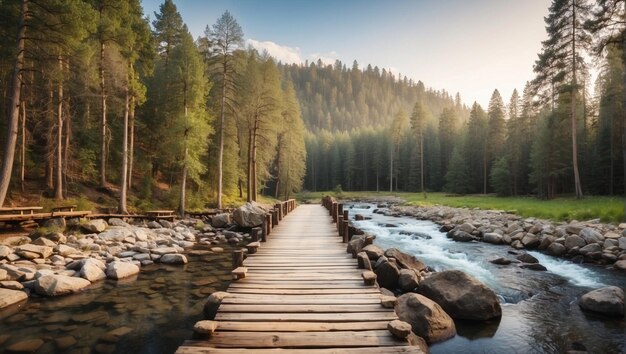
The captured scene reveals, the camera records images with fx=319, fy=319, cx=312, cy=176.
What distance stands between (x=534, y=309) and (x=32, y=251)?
1746 cm

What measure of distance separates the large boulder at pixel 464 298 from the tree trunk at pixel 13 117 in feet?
56.9

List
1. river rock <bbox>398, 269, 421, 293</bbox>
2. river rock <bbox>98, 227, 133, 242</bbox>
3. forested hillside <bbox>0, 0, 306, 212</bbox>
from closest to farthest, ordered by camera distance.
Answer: river rock <bbox>398, 269, 421, 293</bbox> → forested hillside <bbox>0, 0, 306, 212</bbox> → river rock <bbox>98, 227, 133, 242</bbox>

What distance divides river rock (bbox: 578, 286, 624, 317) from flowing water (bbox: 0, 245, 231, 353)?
33.8ft

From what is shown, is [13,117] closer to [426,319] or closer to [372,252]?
[372,252]

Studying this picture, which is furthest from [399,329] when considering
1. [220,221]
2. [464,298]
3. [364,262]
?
[220,221]

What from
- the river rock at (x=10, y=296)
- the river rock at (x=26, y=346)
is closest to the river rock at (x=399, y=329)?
the river rock at (x=26, y=346)

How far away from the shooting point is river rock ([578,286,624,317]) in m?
8.12

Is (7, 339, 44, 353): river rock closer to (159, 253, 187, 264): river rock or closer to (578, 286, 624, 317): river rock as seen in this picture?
(159, 253, 187, 264): river rock

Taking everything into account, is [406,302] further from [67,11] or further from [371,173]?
[371,173]

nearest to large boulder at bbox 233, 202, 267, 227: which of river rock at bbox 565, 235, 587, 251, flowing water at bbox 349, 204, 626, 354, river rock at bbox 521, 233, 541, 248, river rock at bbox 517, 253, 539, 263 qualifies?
flowing water at bbox 349, 204, 626, 354

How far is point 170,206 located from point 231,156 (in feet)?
26.9

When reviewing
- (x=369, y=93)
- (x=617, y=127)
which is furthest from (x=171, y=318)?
(x=369, y=93)

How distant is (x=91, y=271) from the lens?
11016mm

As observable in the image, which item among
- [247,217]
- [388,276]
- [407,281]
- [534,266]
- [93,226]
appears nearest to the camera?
[407,281]
